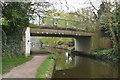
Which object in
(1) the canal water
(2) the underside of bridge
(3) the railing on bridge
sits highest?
(3) the railing on bridge

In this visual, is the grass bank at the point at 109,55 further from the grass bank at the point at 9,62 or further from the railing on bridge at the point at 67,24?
the grass bank at the point at 9,62

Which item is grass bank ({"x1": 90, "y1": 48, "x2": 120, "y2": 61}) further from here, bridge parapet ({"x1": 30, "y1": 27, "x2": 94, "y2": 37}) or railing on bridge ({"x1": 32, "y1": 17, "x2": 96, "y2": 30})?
railing on bridge ({"x1": 32, "y1": 17, "x2": 96, "y2": 30})

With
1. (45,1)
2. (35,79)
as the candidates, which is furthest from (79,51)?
(35,79)

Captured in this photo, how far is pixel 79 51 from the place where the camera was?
880 inches

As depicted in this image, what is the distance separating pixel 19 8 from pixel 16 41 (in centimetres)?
448

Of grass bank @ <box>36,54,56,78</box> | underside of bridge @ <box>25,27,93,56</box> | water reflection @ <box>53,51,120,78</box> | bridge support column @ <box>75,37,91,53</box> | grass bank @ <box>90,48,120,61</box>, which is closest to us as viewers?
grass bank @ <box>36,54,56,78</box>

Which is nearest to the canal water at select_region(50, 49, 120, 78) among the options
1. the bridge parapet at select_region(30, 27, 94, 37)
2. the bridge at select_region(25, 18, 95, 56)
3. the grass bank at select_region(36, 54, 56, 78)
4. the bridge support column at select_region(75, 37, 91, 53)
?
the grass bank at select_region(36, 54, 56, 78)

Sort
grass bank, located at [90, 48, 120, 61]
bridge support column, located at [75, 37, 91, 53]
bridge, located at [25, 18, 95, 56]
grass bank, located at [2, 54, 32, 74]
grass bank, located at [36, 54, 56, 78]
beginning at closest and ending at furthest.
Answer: grass bank, located at [36, 54, 56, 78], grass bank, located at [2, 54, 32, 74], grass bank, located at [90, 48, 120, 61], bridge, located at [25, 18, 95, 56], bridge support column, located at [75, 37, 91, 53]

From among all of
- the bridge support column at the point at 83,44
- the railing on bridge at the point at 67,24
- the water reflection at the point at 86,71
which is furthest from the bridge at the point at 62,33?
the water reflection at the point at 86,71

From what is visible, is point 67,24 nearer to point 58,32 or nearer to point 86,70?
point 58,32

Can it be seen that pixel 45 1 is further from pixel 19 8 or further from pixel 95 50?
pixel 95 50

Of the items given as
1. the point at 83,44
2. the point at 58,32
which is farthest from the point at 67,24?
the point at 83,44

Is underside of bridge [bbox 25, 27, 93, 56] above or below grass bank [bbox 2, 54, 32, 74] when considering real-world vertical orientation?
above

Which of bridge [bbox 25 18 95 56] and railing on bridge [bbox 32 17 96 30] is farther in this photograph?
railing on bridge [bbox 32 17 96 30]
